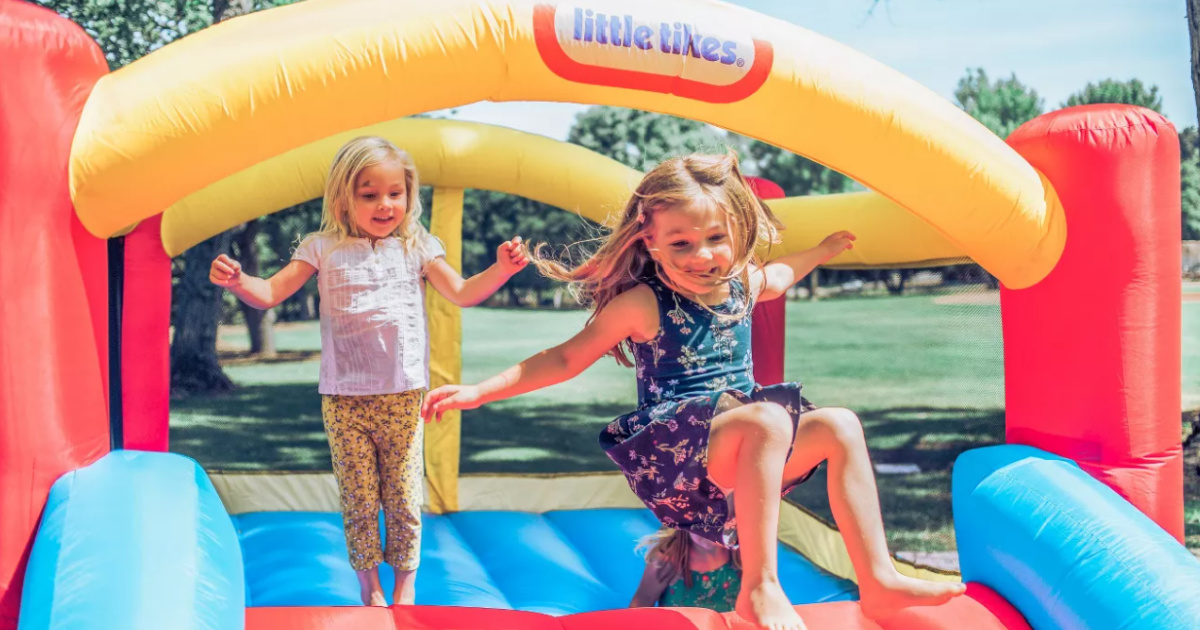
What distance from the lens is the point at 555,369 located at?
1.92m

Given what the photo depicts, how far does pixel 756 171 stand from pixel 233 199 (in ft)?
31.7

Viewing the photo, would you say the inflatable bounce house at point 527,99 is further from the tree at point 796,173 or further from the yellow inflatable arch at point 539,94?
the tree at point 796,173

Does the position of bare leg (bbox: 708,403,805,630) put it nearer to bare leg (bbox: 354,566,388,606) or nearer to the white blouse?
the white blouse

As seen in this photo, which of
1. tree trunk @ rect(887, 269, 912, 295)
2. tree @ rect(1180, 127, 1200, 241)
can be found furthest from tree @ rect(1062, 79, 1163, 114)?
tree trunk @ rect(887, 269, 912, 295)

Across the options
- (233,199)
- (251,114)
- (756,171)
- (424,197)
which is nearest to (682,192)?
(251,114)

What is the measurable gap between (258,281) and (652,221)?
92cm

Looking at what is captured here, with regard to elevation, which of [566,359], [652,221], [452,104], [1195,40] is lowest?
[566,359]

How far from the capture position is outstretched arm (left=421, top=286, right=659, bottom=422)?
1.75m

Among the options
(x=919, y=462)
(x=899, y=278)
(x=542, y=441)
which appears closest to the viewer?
(x=899, y=278)

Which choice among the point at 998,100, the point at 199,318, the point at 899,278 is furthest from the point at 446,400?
the point at 998,100

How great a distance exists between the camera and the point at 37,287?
6.02 feet

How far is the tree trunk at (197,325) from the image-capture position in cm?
457

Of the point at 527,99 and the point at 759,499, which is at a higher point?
the point at 527,99

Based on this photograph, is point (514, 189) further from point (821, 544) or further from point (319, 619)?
point (319, 619)
